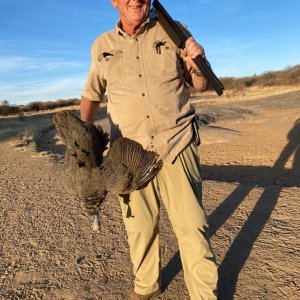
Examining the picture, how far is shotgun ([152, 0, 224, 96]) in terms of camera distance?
2502 mm

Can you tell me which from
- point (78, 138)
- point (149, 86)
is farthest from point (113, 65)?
point (78, 138)

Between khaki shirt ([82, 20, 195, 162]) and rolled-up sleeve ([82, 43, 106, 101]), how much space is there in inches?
3.5

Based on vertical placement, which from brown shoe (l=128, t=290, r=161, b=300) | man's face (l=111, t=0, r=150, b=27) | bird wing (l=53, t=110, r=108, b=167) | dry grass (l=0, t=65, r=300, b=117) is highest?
man's face (l=111, t=0, r=150, b=27)

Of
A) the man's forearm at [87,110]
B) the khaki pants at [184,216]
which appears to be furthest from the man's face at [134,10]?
the khaki pants at [184,216]

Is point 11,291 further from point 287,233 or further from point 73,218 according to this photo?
point 287,233

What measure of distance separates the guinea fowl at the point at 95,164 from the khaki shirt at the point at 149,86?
13 cm

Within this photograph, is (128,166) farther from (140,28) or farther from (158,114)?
(140,28)

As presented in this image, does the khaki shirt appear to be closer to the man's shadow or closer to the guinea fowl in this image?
the guinea fowl

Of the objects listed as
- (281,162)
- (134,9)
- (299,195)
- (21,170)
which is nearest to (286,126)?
(281,162)

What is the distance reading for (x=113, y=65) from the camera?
2781 millimetres

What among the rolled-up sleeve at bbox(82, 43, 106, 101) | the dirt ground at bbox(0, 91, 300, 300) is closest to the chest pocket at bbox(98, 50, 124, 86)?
the rolled-up sleeve at bbox(82, 43, 106, 101)

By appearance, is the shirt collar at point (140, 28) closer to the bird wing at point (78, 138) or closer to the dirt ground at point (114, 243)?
the bird wing at point (78, 138)

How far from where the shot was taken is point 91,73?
3008mm

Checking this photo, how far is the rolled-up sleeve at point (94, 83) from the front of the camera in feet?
9.64
